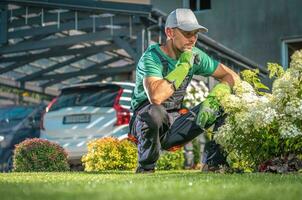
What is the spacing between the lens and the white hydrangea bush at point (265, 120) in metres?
6.19

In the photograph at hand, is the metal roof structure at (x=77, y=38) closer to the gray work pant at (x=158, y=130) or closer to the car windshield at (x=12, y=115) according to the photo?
the car windshield at (x=12, y=115)

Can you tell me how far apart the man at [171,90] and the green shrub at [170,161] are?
3.65m

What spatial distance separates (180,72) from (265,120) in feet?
3.06

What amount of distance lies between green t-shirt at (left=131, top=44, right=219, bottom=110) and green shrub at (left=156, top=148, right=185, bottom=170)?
3.87 meters

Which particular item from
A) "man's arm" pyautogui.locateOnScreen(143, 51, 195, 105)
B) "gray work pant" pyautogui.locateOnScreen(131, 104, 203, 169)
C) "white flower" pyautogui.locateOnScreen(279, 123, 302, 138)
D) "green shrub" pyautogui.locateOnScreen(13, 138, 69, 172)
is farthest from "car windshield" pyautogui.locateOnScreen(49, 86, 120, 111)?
"white flower" pyautogui.locateOnScreen(279, 123, 302, 138)

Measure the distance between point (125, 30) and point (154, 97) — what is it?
738 cm

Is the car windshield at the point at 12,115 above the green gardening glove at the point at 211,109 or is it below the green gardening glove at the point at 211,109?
below

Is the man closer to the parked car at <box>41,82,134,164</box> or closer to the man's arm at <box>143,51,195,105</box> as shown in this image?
the man's arm at <box>143,51,195,105</box>

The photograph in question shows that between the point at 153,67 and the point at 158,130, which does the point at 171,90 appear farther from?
the point at 158,130

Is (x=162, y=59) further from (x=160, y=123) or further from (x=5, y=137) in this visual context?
(x=5, y=137)

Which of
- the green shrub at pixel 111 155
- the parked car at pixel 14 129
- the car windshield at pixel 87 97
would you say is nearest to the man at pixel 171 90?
the green shrub at pixel 111 155

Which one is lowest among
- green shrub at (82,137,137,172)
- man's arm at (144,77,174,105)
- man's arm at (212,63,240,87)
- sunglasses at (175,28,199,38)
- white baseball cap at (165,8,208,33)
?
green shrub at (82,137,137,172)

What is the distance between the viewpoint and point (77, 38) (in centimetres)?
Answer: 1473

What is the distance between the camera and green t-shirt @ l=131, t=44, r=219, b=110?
6.54m
